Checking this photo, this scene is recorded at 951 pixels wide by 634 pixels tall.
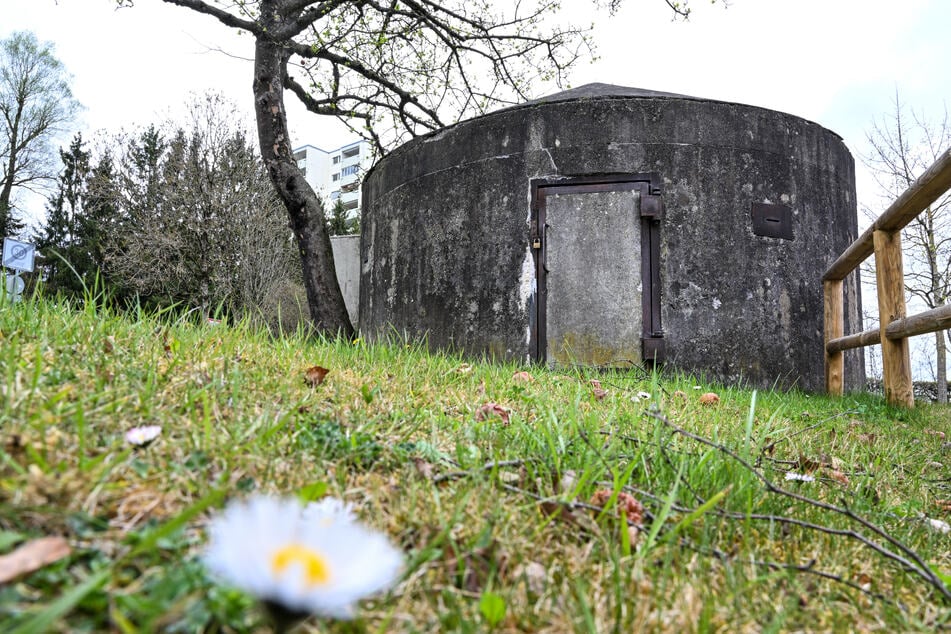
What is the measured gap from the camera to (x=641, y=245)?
592cm

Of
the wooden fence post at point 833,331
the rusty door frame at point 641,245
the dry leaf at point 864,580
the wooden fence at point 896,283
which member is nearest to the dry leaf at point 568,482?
the dry leaf at point 864,580

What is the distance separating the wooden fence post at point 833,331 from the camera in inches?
203

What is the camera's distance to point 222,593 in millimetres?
760

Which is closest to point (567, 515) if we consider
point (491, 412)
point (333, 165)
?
point (491, 412)

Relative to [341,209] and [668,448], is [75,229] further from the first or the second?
[668,448]

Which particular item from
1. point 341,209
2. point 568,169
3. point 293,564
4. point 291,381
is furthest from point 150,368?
point 341,209

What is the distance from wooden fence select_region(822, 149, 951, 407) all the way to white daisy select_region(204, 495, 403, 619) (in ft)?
12.0

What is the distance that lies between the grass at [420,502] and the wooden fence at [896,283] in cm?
192

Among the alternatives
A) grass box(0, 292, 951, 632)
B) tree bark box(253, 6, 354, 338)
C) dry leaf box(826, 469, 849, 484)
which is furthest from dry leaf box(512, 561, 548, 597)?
tree bark box(253, 6, 354, 338)

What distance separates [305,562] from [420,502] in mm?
802

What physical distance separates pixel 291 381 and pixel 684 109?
556cm

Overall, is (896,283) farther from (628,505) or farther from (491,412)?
(628,505)

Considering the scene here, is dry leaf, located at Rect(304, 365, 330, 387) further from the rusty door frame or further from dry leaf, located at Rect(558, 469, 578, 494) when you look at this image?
the rusty door frame

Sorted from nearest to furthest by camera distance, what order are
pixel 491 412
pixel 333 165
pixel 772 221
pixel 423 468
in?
pixel 423 468 < pixel 491 412 < pixel 772 221 < pixel 333 165
